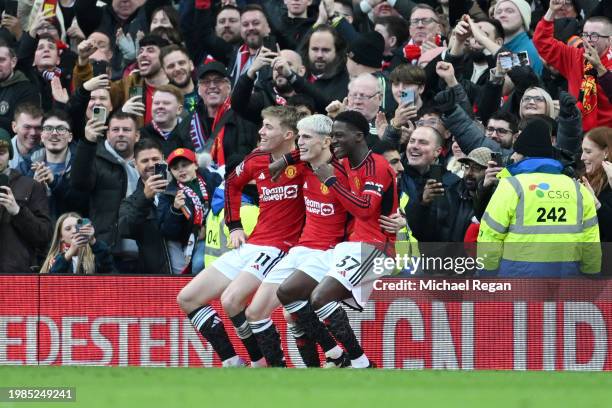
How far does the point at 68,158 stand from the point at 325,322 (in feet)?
13.0

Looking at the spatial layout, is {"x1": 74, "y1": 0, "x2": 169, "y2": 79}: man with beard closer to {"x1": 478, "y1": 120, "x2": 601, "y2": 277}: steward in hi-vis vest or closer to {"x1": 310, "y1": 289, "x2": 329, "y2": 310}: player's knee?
{"x1": 310, "y1": 289, "x2": 329, "y2": 310}: player's knee

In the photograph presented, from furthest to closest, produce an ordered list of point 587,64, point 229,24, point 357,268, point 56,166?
A: point 229,24 < point 56,166 < point 587,64 < point 357,268

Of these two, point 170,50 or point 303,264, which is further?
point 170,50

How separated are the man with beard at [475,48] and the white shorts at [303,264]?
3114 mm

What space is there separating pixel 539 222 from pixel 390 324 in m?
1.46

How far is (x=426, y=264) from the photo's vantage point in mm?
12156

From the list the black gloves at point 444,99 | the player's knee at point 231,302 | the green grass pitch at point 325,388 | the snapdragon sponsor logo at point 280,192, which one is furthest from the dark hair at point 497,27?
the green grass pitch at point 325,388

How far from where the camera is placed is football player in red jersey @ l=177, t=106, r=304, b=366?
12.3 meters

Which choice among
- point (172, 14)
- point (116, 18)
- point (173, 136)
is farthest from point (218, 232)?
point (116, 18)

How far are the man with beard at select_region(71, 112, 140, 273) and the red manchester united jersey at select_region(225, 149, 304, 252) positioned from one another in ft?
6.16

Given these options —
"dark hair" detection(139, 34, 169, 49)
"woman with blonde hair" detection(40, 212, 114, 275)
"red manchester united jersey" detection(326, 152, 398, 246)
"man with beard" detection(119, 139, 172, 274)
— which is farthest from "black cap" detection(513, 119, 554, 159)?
"dark hair" detection(139, 34, 169, 49)

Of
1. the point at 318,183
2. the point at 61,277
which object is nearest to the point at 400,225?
the point at 318,183

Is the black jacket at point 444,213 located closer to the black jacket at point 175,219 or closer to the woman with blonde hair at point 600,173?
the woman with blonde hair at point 600,173

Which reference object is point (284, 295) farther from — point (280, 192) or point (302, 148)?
point (302, 148)
